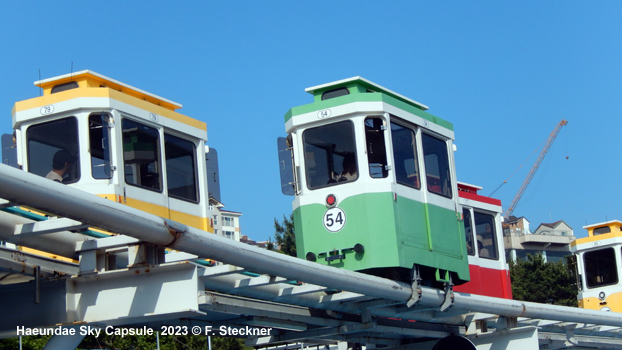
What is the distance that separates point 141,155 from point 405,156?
3.40m

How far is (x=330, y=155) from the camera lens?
39.1 feet

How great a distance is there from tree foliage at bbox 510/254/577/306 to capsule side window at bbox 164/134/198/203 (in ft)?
147

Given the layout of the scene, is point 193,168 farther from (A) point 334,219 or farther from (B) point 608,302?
(B) point 608,302

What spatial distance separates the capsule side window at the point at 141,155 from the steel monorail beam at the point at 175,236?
10.4 ft

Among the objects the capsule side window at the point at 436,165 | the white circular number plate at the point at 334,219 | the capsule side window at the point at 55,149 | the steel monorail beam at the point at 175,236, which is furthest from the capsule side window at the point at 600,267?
the capsule side window at the point at 55,149

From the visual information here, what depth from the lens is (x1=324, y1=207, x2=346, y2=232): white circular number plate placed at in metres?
11.4

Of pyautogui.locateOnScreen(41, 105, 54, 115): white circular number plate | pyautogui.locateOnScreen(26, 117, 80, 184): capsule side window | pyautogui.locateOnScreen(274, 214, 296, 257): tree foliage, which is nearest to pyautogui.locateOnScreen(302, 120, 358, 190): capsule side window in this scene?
pyautogui.locateOnScreen(26, 117, 80, 184): capsule side window

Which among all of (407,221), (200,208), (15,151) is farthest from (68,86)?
(407,221)

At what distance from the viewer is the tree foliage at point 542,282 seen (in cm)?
5516

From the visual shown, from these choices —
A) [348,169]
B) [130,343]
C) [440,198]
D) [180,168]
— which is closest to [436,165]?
[440,198]

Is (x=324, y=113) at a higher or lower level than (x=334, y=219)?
higher

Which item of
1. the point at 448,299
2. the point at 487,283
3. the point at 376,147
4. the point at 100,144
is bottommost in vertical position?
the point at 448,299

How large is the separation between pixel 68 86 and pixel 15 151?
1219 mm

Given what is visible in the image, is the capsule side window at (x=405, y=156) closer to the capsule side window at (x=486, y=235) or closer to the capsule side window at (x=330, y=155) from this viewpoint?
the capsule side window at (x=330, y=155)
